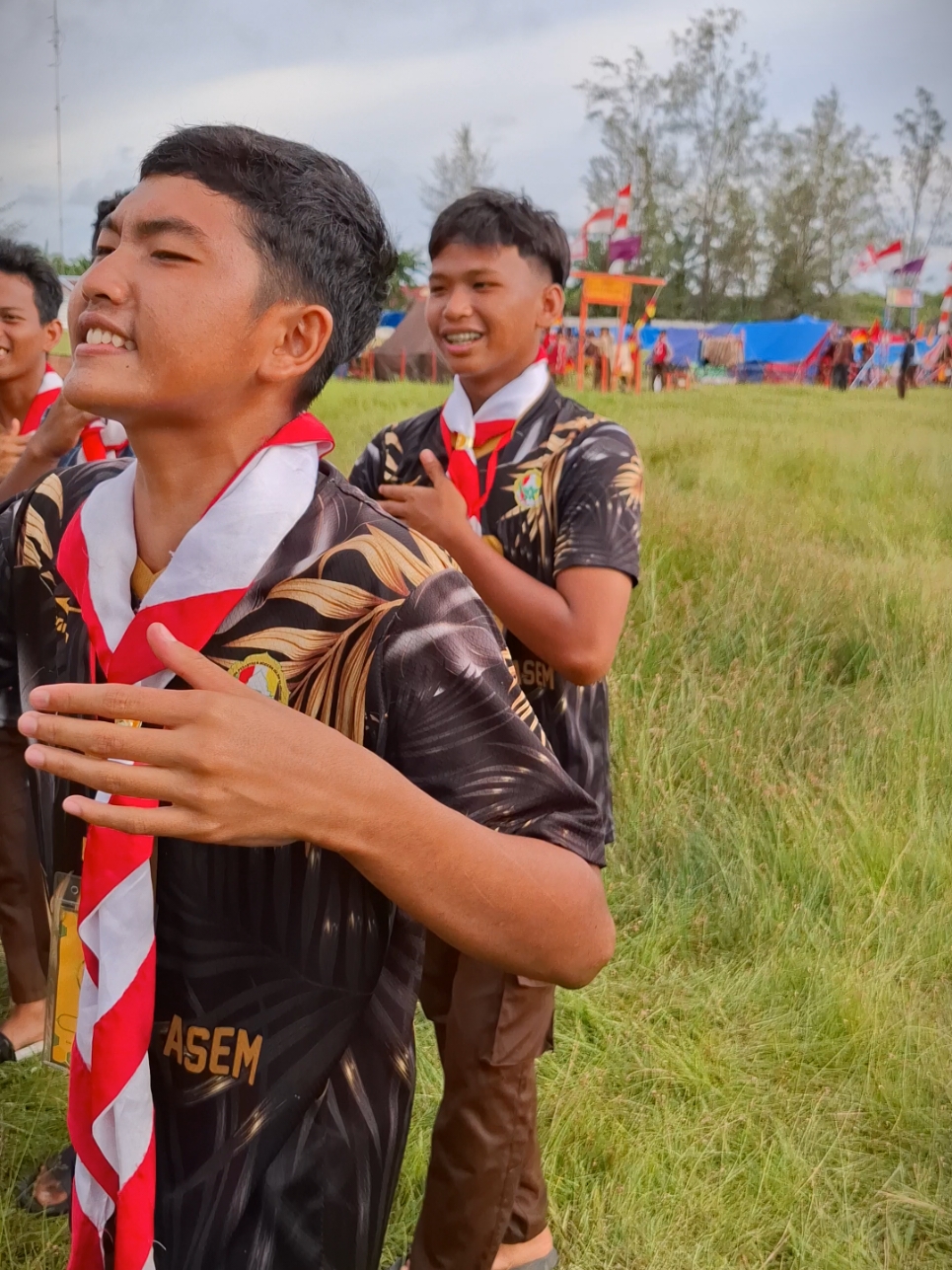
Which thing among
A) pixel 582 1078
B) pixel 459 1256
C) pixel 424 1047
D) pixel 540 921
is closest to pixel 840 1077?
pixel 582 1078

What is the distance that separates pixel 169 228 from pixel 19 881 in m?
2.10

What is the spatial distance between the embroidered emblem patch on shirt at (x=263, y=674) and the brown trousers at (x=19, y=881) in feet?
6.14

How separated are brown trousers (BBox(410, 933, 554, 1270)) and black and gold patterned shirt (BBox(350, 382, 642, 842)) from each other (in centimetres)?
41

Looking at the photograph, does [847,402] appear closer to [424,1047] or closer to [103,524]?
[424,1047]

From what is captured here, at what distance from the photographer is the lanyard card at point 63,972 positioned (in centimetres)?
128

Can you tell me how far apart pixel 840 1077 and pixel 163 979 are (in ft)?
7.05

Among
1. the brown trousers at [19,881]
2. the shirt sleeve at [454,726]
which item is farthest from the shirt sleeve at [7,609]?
the brown trousers at [19,881]

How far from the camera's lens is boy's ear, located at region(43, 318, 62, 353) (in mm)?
3291

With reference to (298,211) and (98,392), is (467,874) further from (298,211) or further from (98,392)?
(298,211)

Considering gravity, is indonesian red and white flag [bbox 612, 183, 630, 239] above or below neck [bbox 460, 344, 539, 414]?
above

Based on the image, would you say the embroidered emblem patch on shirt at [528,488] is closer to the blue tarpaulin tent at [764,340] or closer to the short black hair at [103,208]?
the short black hair at [103,208]

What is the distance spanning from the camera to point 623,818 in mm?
3867

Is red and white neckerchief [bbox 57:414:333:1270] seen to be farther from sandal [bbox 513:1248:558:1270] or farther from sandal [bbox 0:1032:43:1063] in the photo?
sandal [bbox 0:1032:43:1063]

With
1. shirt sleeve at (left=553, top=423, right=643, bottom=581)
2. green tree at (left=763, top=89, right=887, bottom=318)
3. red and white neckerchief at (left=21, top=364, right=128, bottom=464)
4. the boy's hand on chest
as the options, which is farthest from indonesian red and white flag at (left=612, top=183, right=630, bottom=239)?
the boy's hand on chest
